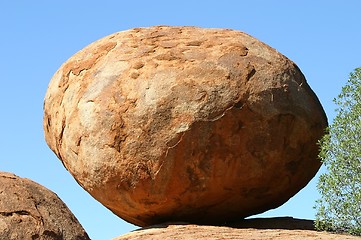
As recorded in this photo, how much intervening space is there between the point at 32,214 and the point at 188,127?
3.40m

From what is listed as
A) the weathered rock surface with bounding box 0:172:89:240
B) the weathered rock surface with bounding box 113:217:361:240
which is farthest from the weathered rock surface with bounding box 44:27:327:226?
the weathered rock surface with bounding box 0:172:89:240

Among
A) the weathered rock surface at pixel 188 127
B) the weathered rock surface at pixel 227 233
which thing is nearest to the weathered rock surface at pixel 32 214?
the weathered rock surface at pixel 188 127

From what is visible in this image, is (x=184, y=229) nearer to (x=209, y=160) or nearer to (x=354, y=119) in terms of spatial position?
(x=209, y=160)

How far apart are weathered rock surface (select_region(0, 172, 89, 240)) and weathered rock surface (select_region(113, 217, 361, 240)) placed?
5.52 feet

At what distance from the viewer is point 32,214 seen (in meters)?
15.4

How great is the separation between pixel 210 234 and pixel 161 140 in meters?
1.50

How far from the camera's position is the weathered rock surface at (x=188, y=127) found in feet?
44.9

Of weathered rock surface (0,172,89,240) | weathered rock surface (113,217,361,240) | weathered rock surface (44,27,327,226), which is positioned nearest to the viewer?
weathered rock surface (113,217,361,240)

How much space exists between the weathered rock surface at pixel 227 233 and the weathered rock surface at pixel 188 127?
41 cm

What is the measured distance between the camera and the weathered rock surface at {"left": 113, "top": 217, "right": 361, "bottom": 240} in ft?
43.5

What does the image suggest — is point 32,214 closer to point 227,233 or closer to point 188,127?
point 188,127

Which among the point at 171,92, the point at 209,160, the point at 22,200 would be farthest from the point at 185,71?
the point at 22,200

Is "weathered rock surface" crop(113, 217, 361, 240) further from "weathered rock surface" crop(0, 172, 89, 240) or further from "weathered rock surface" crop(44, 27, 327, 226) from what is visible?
"weathered rock surface" crop(0, 172, 89, 240)

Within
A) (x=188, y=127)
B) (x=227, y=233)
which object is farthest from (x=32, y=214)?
(x=227, y=233)
